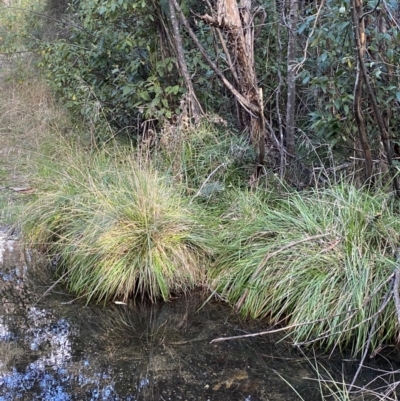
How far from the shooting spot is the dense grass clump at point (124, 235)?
3.97 metres

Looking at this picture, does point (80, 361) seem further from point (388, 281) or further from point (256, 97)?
point (256, 97)

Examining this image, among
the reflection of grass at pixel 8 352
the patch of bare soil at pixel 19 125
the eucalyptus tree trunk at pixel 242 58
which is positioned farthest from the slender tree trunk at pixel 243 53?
the reflection of grass at pixel 8 352

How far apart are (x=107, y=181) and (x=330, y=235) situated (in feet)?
7.00

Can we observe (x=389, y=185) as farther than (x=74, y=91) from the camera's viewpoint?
No

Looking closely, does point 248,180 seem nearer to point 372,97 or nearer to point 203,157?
point 203,157

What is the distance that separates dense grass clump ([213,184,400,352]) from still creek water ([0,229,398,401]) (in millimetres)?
201

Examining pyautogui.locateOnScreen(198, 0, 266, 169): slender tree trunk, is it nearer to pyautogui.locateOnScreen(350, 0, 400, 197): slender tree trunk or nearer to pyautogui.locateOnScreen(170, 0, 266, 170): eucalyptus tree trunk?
pyautogui.locateOnScreen(170, 0, 266, 170): eucalyptus tree trunk

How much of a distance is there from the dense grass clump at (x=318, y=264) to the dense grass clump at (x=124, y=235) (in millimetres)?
328

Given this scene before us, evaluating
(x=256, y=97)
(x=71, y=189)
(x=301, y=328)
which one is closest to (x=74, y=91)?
(x=71, y=189)

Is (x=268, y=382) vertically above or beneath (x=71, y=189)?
beneath

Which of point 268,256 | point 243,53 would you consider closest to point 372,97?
point 268,256

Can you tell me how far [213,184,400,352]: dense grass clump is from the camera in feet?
10.6

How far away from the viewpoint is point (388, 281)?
124 inches

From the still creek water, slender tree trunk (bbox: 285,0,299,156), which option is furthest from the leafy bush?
the still creek water
